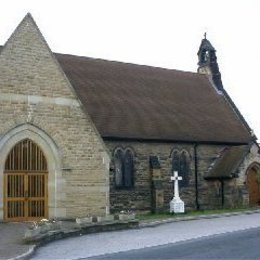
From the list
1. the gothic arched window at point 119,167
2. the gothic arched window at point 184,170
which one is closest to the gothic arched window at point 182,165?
the gothic arched window at point 184,170

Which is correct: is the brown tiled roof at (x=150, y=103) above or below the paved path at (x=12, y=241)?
above

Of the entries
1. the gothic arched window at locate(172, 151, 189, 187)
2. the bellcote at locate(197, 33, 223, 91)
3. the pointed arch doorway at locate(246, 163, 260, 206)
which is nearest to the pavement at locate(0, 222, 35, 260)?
the gothic arched window at locate(172, 151, 189, 187)

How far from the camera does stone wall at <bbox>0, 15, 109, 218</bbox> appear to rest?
19.3 m

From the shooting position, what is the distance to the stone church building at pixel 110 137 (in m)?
19.6

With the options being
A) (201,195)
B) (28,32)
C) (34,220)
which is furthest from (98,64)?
(34,220)

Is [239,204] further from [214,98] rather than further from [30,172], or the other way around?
[30,172]

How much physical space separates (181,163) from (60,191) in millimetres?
10572

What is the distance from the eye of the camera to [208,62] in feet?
123

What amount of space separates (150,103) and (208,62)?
8975 mm

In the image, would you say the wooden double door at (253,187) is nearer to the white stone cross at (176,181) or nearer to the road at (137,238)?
the white stone cross at (176,181)

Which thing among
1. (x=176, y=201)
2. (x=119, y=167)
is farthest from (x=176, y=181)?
(x=119, y=167)

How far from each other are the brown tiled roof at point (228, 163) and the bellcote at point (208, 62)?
7.65 meters

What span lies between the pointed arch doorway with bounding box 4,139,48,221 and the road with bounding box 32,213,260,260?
3585 millimetres

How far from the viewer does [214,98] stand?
34.8 m
